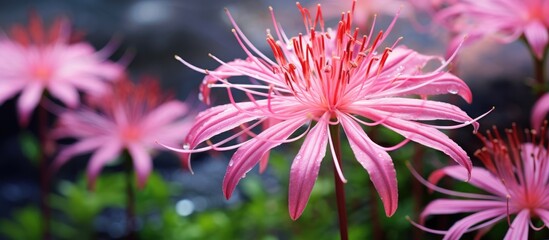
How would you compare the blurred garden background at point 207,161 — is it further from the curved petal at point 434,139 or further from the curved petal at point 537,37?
the curved petal at point 434,139

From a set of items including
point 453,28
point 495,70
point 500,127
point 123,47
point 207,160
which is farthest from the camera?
point 123,47

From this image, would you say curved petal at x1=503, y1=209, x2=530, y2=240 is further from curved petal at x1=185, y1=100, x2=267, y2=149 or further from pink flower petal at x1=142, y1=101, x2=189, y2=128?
pink flower petal at x1=142, y1=101, x2=189, y2=128

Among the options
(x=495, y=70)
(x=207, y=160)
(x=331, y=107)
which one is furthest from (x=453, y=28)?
(x=207, y=160)

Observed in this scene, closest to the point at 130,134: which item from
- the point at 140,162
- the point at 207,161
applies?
the point at 140,162

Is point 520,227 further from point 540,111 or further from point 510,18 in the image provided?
point 510,18

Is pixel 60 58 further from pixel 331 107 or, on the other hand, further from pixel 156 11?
pixel 156 11

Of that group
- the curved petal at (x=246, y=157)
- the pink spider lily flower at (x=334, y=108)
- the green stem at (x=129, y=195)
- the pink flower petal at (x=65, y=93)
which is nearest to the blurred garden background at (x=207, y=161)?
the pink flower petal at (x=65, y=93)
